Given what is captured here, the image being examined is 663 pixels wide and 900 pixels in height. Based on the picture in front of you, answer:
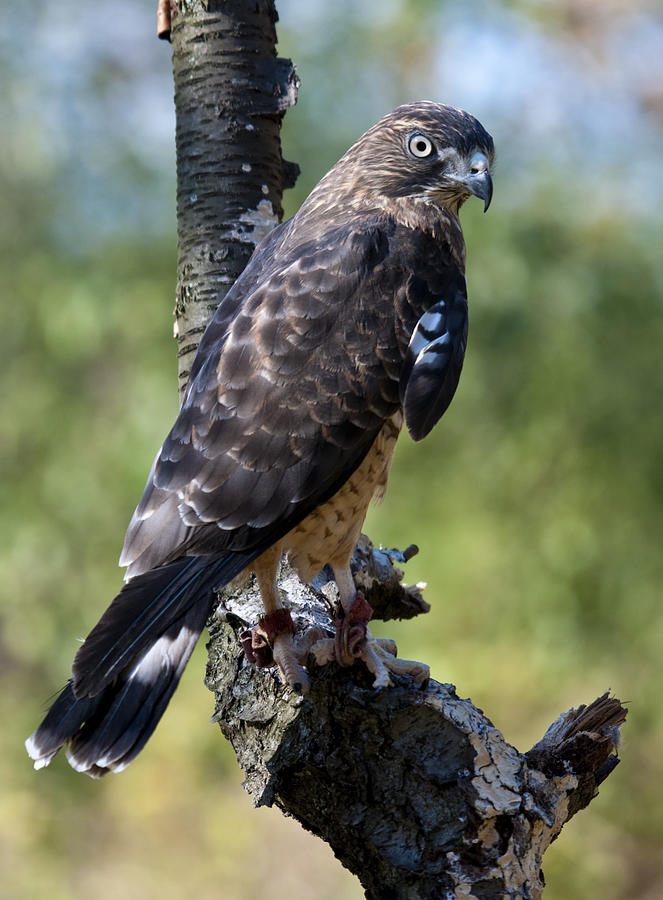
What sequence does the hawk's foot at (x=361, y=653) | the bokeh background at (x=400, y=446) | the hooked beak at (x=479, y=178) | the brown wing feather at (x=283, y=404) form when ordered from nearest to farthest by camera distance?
the hawk's foot at (x=361, y=653)
the brown wing feather at (x=283, y=404)
the hooked beak at (x=479, y=178)
the bokeh background at (x=400, y=446)

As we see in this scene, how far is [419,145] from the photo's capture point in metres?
2.88

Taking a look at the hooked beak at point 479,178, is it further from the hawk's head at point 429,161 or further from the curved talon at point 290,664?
the curved talon at point 290,664

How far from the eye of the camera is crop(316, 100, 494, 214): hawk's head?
2836 mm

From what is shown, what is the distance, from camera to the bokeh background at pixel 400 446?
6160 mm

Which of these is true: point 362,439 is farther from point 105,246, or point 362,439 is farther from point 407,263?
point 105,246

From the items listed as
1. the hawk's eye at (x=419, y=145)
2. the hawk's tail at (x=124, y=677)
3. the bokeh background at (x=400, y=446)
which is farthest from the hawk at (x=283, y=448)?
the bokeh background at (x=400, y=446)

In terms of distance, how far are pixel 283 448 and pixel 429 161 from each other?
103 cm

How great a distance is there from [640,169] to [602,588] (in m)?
2.79

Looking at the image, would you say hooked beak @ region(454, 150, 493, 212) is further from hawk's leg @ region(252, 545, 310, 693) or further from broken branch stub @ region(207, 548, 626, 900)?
broken branch stub @ region(207, 548, 626, 900)

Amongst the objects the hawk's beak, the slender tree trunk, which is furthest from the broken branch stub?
the hawk's beak

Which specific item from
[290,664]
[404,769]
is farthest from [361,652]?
[404,769]

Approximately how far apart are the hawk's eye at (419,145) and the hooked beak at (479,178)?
0.12 metres

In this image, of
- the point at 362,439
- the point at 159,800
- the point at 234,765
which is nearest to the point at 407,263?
the point at 362,439

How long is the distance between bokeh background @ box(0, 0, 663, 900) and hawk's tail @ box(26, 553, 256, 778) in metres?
3.63
